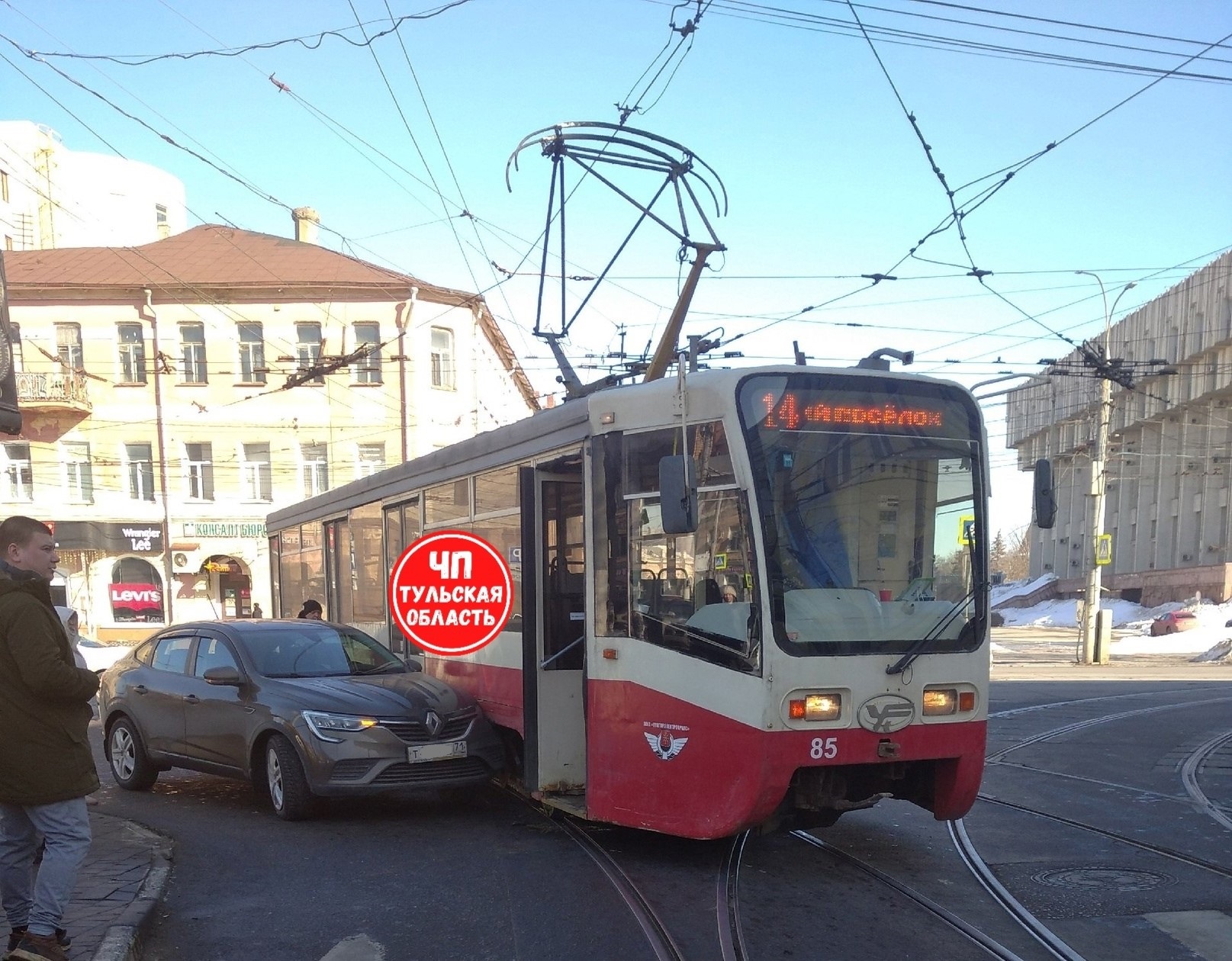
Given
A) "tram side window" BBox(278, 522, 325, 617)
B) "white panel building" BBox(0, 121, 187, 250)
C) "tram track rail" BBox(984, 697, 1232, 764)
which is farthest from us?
"white panel building" BBox(0, 121, 187, 250)

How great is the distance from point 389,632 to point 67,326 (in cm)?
2967

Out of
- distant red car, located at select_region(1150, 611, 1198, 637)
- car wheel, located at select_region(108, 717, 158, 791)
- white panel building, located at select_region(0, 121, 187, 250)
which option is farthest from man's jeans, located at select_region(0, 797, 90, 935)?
white panel building, located at select_region(0, 121, 187, 250)

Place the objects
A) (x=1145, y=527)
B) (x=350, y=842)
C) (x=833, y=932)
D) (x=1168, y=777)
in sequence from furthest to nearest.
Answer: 1. (x=1145, y=527)
2. (x=1168, y=777)
3. (x=350, y=842)
4. (x=833, y=932)

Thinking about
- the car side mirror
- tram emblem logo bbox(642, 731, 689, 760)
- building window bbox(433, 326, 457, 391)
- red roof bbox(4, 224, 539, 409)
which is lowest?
the car side mirror

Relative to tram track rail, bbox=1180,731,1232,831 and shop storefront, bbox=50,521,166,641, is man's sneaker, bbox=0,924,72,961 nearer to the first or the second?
tram track rail, bbox=1180,731,1232,831

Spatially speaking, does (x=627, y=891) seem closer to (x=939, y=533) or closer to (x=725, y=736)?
(x=725, y=736)

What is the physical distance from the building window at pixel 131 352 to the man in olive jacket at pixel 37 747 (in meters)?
33.7

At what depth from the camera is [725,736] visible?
648 cm

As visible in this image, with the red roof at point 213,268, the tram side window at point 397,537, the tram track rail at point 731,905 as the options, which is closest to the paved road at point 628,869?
the tram track rail at point 731,905

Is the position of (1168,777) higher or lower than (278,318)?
lower

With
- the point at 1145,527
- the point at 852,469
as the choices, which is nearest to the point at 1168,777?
the point at 852,469

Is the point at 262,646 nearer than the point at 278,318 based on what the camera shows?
Yes

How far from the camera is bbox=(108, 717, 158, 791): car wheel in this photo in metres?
10.1

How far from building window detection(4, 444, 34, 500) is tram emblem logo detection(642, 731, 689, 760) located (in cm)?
3434
